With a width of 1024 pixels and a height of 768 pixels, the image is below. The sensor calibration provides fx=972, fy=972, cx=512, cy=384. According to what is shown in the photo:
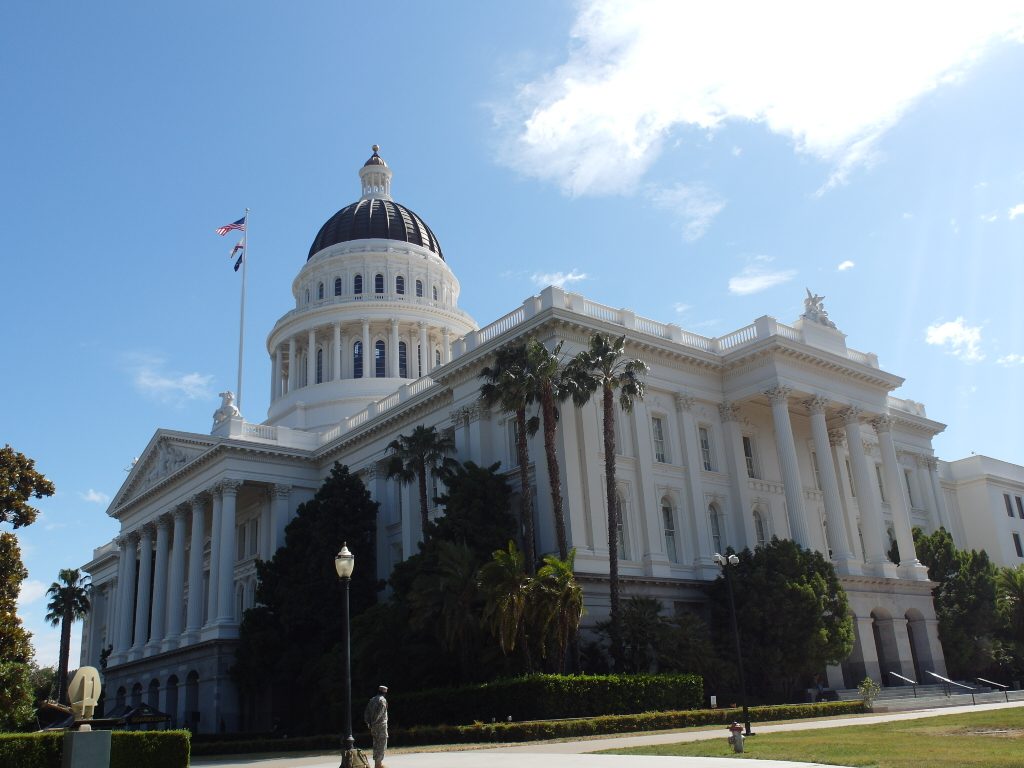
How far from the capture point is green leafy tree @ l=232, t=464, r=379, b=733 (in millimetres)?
47594

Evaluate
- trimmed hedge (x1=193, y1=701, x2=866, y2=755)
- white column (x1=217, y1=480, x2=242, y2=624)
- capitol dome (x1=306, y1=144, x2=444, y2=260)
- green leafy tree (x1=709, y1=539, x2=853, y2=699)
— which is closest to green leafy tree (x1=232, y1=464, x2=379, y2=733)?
white column (x1=217, y1=480, x2=242, y2=624)

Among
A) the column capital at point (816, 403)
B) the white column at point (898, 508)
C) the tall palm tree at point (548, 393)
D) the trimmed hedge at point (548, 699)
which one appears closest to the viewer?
the trimmed hedge at point (548, 699)

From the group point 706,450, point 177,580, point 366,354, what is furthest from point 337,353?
point 706,450

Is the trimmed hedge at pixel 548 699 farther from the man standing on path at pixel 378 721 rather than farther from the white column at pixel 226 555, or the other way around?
the white column at pixel 226 555

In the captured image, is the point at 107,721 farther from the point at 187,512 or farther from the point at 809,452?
the point at 187,512

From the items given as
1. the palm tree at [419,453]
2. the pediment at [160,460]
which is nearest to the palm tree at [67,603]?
the pediment at [160,460]

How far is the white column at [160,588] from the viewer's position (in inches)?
2458

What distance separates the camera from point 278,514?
190 ft

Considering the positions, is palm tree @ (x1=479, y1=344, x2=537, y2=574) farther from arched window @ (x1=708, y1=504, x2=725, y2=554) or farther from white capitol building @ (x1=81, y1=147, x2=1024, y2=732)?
arched window @ (x1=708, y1=504, x2=725, y2=554)

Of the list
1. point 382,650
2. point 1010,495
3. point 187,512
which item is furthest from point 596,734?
point 1010,495

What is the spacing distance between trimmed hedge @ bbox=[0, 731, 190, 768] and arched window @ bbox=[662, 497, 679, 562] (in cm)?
2914

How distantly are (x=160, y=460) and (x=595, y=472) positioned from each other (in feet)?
119

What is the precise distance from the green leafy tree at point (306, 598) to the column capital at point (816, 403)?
23540 mm

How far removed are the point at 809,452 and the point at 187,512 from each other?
38657 millimetres
